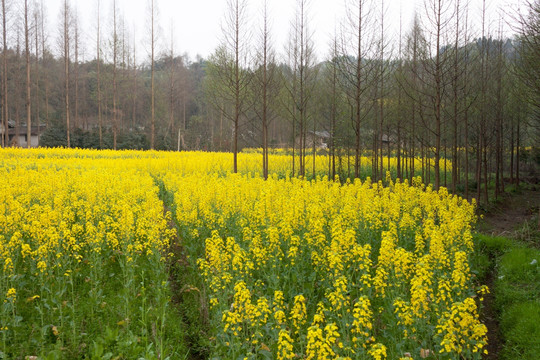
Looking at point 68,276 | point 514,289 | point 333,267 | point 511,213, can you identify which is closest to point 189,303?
point 68,276

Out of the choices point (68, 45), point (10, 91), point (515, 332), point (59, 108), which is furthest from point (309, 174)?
point (59, 108)

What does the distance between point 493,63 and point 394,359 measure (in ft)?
57.1

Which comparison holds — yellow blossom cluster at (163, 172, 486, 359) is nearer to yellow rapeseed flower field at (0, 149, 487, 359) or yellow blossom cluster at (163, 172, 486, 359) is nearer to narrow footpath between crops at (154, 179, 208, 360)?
yellow rapeseed flower field at (0, 149, 487, 359)

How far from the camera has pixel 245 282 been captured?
5.76 metres

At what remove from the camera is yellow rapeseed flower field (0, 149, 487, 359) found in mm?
4199

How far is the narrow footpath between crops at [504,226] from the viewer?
6.14m

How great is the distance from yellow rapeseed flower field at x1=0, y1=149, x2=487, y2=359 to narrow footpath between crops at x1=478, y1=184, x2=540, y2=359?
0.72 meters

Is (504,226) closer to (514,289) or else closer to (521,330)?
(514,289)

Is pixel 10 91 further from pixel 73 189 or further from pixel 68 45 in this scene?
pixel 73 189

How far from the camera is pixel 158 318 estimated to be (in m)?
5.11

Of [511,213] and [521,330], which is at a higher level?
[511,213]

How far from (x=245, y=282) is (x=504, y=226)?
11.5 metres

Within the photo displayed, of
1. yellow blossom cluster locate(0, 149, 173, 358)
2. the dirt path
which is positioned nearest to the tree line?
the dirt path

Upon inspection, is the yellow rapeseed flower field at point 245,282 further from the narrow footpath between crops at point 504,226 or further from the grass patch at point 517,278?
the grass patch at point 517,278
